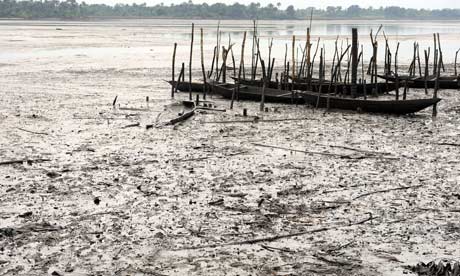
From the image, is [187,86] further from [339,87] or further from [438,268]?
[438,268]

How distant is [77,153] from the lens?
938 centimetres

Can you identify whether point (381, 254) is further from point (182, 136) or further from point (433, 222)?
point (182, 136)

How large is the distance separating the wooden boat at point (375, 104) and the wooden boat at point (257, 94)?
0.59m

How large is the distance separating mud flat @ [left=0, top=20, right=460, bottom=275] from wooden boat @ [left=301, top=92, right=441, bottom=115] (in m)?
0.31

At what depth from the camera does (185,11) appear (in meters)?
121

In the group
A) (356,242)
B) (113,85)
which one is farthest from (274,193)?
(113,85)

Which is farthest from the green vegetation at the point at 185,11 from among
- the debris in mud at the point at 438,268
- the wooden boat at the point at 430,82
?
the debris in mud at the point at 438,268

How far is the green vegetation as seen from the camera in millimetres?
99938

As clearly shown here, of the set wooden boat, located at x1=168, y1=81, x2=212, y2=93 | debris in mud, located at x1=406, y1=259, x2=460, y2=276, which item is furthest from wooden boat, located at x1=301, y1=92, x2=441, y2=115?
debris in mud, located at x1=406, y1=259, x2=460, y2=276

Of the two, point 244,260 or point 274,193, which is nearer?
point 244,260

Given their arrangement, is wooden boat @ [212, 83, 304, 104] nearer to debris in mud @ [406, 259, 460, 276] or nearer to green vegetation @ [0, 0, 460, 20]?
debris in mud @ [406, 259, 460, 276]

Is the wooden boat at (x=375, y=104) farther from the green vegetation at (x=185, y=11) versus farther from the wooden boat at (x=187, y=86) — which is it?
the green vegetation at (x=185, y=11)

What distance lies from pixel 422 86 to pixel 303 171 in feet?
38.9

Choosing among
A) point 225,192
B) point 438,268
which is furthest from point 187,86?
point 438,268
